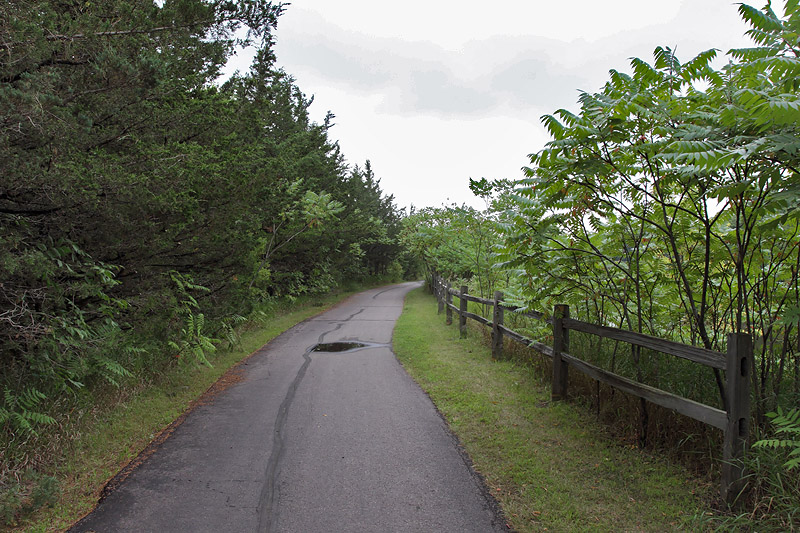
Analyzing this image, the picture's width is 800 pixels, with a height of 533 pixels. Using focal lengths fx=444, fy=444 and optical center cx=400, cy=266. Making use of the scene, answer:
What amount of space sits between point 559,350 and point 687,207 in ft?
8.01

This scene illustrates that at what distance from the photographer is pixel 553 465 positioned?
4.16 m

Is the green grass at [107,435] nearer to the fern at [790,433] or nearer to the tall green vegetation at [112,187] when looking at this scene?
the tall green vegetation at [112,187]

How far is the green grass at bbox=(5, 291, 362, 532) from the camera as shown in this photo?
11.8 feet

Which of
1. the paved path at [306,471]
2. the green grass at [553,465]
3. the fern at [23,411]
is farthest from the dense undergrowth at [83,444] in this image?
the green grass at [553,465]

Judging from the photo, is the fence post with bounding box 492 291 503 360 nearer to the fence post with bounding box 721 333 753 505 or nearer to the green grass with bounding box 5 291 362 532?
the green grass with bounding box 5 291 362 532

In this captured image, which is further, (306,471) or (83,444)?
(83,444)

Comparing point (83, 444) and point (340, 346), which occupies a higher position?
point (83, 444)

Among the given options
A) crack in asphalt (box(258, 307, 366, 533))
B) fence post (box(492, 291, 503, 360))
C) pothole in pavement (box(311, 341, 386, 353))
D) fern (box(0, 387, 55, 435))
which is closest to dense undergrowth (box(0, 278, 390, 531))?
fern (box(0, 387, 55, 435))

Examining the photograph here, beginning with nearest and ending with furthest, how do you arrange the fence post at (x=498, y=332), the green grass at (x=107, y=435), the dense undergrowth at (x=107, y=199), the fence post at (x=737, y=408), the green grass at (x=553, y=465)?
the fence post at (x=737, y=408) → the green grass at (x=553, y=465) → the green grass at (x=107, y=435) → the dense undergrowth at (x=107, y=199) → the fence post at (x=498, y=332)

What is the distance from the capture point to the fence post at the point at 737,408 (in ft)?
10.1

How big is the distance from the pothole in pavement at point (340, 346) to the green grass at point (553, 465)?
141 inches

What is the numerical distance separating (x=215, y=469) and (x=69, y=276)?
2.64 metres

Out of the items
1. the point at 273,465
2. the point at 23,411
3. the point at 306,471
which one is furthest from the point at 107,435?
the point at 306,471

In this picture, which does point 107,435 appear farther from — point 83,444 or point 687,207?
point 687,207
